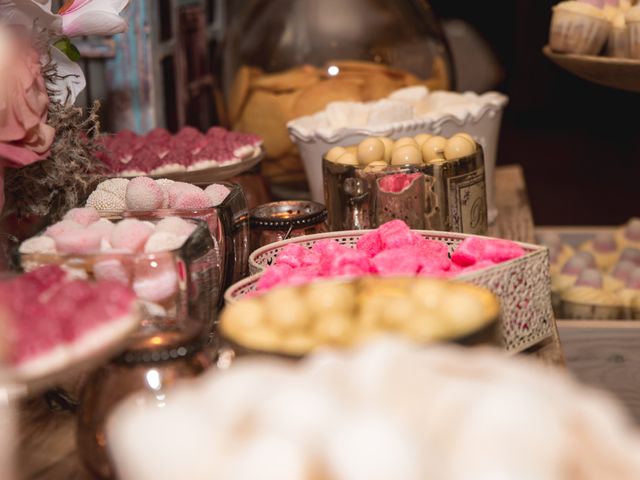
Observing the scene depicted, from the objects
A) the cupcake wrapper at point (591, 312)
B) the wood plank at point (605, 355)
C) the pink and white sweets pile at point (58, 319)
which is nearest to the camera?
the pink and white sweets pile at point (58, 319)

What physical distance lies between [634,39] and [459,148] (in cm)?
40

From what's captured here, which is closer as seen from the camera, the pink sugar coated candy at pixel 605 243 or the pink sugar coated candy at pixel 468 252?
the pink sugar coated candy at pixel 468 252

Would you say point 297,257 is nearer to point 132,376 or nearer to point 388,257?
point 388,257

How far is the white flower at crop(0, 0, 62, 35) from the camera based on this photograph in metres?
0.93

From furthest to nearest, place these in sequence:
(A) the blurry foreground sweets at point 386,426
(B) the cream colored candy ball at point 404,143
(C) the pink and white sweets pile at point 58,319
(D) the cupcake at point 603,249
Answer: (D) the cupcake at point 603,249 → (B) the cream colored candy ball at point 404,143 → (C) the pink and white sweets pile at point 58,319 → (A) the blurry foreground sweets at point 386,426

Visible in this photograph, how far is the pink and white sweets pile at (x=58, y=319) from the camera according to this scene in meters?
0.64

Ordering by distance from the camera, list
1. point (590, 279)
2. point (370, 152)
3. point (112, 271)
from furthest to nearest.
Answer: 1. point (590, 279)
2. point (370, 152)
3. point (112, 271)

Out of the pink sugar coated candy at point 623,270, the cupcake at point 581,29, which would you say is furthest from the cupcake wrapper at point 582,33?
the pink sugar coated candy at point 623,270

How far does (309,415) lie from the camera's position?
0.48 metres

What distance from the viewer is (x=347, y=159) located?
1.27 m

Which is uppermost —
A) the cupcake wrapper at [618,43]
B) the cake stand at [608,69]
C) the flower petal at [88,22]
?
the flower petal at [88,22]

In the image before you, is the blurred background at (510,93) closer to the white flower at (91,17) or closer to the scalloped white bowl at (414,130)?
the scalloped white bowl at (414,130)

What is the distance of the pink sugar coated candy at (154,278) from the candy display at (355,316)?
13 centimetres

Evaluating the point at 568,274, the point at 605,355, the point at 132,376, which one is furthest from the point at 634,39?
the point at 132,376
